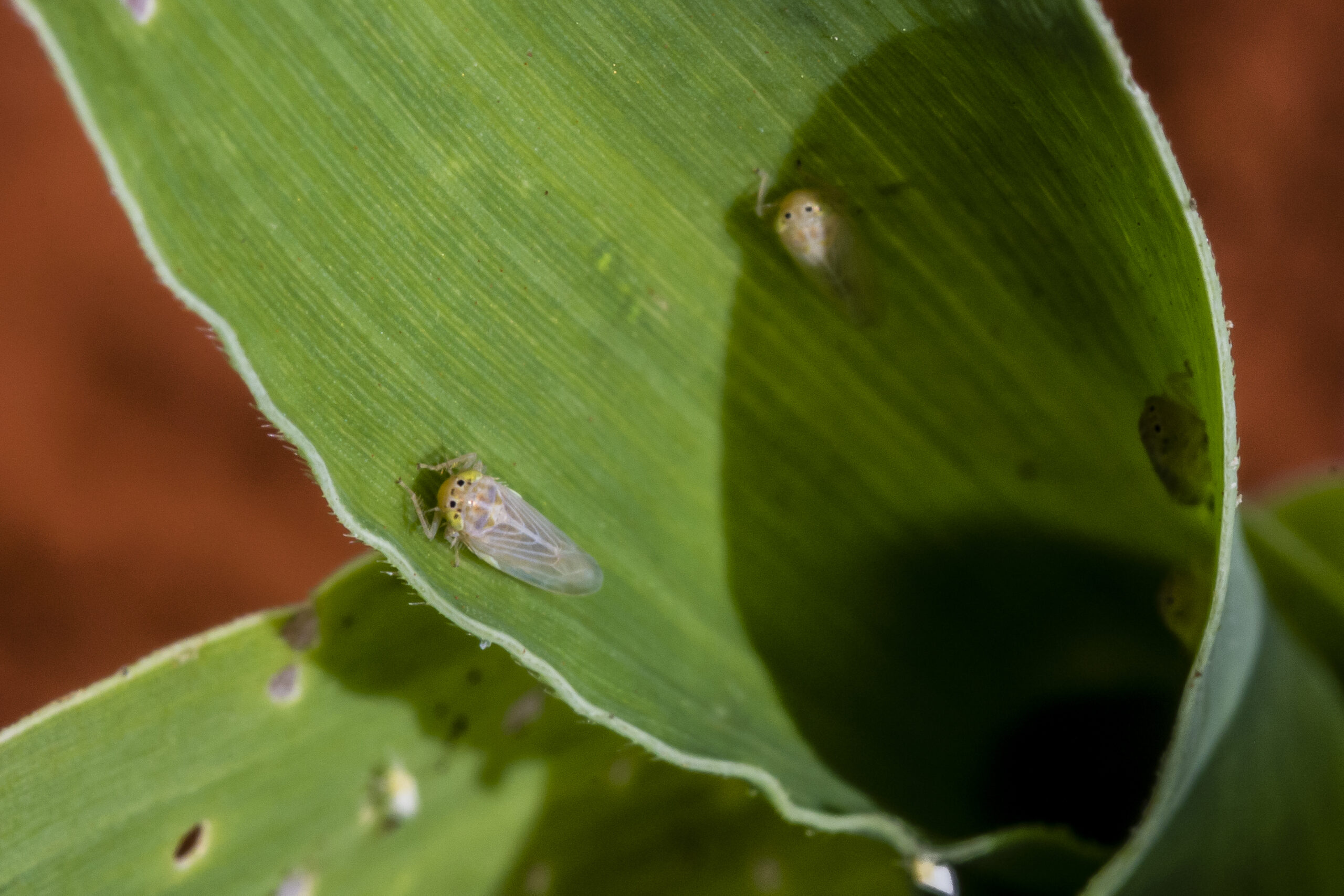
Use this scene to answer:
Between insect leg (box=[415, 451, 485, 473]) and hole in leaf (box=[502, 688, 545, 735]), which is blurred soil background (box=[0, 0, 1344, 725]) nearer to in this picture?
hole in leaf (box=[502, 688, 545, 735])

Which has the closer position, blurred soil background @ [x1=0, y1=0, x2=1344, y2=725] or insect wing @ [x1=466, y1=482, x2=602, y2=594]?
insect wing @ [x1=466, y1=482, x2=602, y2=594]

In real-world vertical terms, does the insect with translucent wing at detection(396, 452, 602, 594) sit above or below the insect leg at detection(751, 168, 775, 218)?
below

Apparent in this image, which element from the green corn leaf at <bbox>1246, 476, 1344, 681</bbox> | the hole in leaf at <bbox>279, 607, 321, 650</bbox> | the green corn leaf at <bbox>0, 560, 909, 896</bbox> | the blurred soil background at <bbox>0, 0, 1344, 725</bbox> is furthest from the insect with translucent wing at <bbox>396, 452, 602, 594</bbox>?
the blurred soil background at <bbox>0, 0, 1344, 725</bbox>

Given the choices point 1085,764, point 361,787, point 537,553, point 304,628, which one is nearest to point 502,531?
point 537,553

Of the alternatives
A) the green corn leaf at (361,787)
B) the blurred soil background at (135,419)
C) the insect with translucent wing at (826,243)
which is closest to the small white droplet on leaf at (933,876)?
the green corn leaf at (361,787)

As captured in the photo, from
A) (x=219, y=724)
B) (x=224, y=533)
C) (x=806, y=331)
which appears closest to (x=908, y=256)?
(x=806, y=331)

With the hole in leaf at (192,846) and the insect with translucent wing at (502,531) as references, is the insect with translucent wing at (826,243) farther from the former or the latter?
the hole in leaf at (192,846)
